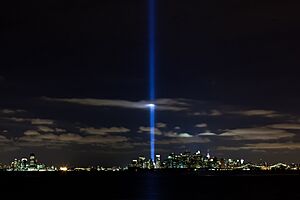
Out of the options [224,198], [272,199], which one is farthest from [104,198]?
[272,199]

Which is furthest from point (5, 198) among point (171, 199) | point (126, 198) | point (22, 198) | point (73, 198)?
point (171, 199)

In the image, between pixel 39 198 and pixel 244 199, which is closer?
pixel 244 199

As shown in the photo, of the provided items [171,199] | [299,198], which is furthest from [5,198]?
[299,198]

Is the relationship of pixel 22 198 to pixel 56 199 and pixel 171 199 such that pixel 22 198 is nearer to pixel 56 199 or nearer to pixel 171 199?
pixel 56 199

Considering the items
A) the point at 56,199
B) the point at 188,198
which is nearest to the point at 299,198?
the point at 188,198

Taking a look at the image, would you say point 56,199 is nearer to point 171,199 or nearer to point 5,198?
point 5,198

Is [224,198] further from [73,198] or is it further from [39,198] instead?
[39,198]

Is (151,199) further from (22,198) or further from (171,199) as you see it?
(22,198)
